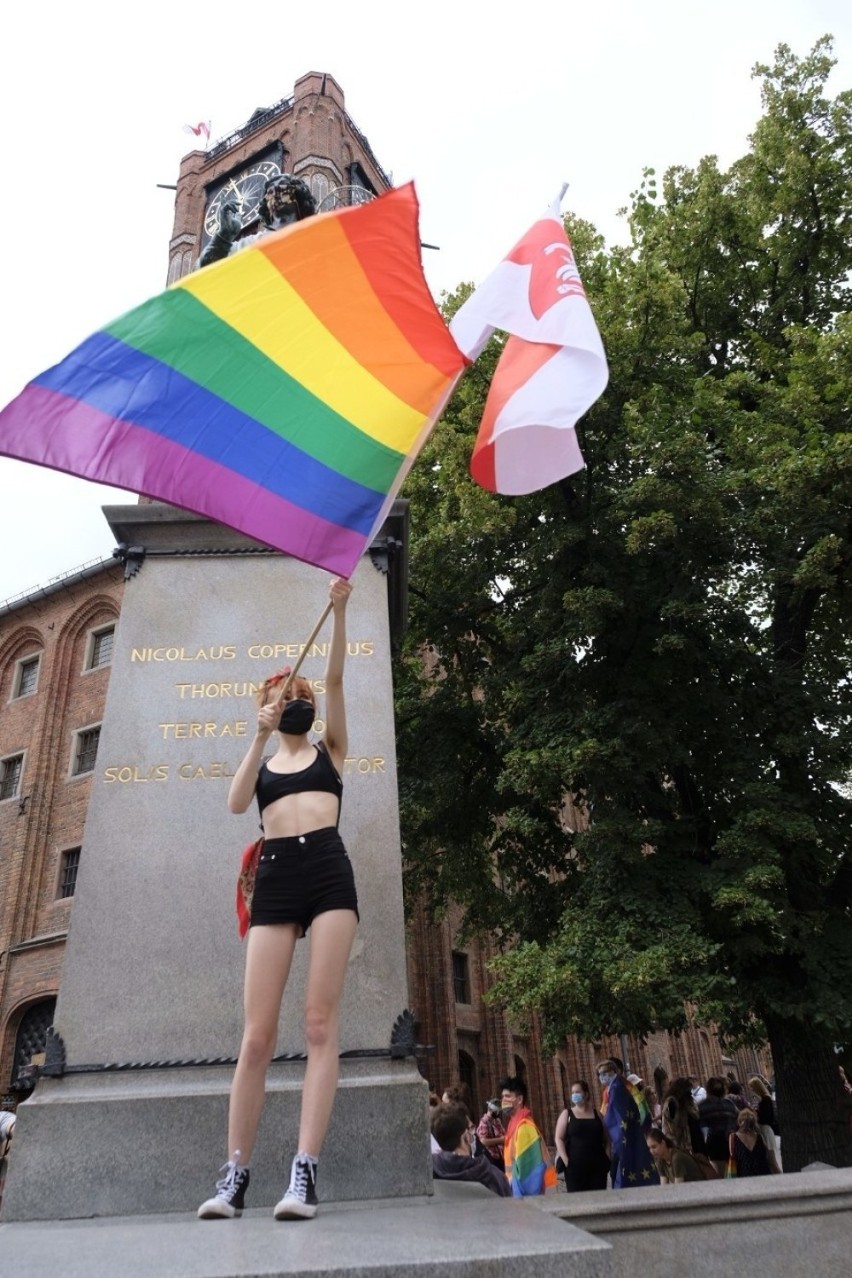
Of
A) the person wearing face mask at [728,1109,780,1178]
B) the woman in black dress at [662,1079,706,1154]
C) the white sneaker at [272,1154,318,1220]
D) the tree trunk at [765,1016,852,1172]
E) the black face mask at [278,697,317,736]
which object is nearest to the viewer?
the white sneaker at [272,1154,318,1220]

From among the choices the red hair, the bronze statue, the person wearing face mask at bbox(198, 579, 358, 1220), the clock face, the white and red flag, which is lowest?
the person wearing face mask at bbox(198, 579, 358, 1220)

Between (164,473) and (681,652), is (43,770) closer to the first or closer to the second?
(681,652)

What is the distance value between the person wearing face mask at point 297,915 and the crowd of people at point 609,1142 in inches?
118

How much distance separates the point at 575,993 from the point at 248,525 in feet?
24.4

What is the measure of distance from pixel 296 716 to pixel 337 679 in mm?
253

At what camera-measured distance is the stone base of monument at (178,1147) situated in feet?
14.1

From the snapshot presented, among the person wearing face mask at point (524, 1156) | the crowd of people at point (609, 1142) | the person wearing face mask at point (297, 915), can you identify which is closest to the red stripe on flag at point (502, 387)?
the person wearing face mask at point (297, 915)

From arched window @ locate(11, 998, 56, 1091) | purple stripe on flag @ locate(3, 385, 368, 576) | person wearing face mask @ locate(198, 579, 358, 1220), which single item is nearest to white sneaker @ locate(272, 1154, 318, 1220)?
person wearing face mask @ locate(198, 579, 358, 1220)

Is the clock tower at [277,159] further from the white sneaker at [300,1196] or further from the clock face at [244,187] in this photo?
the white sneaker at [300,1196]

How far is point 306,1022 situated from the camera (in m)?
3.74

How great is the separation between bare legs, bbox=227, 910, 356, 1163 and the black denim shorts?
0.14 feet

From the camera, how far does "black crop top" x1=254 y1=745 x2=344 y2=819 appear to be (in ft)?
13.6

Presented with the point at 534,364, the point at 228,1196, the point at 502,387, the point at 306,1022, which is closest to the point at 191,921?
the point at 306,1022

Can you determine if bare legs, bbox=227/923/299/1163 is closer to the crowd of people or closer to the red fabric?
the red fabric
